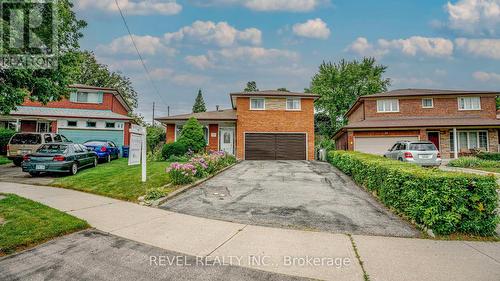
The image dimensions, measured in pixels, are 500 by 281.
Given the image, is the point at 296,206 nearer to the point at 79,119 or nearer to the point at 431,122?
the point at 431,122

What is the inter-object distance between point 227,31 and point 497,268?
17.9m

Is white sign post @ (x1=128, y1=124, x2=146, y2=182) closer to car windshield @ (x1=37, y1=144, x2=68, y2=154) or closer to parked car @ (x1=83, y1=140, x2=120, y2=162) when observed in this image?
car windshield @ (x1=37, y1=144, x2=68, y2=154)

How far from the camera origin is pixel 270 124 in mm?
21250

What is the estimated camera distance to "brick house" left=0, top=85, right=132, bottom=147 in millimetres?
21125

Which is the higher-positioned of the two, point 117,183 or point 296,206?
point 117,183

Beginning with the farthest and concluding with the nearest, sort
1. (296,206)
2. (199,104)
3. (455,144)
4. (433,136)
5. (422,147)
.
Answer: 1. (199,104)
2. (433,136)
3. (455,144)
4. (422,147)
5. (296,206)

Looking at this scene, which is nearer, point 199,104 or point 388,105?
point 388,105

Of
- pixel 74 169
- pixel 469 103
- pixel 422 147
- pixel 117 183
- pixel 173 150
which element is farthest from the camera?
pixel 469 103

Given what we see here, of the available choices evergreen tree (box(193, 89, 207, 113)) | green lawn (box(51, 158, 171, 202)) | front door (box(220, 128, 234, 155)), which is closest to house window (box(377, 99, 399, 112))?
front door (box(220, 128, 234, 155))

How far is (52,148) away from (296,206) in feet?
36.9

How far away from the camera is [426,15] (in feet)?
50.5

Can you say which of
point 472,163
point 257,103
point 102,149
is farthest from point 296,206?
point 472,163

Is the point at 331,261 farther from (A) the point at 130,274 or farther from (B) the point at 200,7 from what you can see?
(B) the point at 200,7

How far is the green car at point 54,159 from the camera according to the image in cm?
1090
